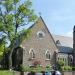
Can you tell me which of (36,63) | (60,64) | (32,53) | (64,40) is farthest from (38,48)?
(64,40)

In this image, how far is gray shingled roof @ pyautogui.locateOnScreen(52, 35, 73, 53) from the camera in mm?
76125

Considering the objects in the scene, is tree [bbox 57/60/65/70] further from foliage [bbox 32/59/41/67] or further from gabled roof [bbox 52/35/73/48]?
gabled roof [bbox 52/35/73/48]

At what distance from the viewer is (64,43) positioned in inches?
3076

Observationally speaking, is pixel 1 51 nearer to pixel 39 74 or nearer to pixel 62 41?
pixel 39 74

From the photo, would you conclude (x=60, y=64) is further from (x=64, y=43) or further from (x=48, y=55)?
(x=64, y=43)

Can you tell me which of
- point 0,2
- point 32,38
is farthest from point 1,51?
point 0,2

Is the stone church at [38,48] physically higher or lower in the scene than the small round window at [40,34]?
lower

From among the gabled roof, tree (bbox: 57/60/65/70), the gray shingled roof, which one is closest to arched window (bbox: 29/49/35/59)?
tree (bbox: 57/60/65/70)

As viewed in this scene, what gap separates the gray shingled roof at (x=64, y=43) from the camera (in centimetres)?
7612

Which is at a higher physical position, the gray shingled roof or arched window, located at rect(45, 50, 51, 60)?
the gray shingled roof

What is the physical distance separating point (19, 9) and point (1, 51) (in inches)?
444

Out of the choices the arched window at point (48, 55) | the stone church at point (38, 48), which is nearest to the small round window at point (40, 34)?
the stone church at point (38, 48)

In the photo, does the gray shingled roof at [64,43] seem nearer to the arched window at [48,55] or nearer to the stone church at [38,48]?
the stone church at [38,48]

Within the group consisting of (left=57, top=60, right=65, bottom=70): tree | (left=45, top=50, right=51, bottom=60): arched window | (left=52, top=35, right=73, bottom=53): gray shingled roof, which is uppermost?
(left=52, top=35, right=73, bottom=53): gray shingled roof
